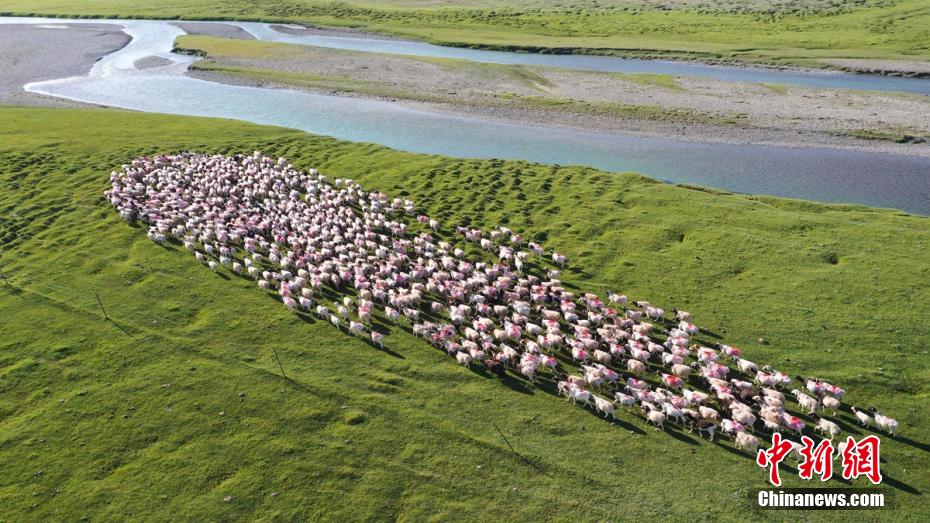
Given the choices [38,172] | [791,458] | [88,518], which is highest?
[38,172]

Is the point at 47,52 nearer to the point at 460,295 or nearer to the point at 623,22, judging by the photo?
the point at 623,22

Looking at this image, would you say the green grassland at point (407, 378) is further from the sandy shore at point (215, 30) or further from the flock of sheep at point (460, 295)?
the sandy shore at point (215, 30)

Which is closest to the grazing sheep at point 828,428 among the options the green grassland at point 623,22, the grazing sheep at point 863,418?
the grazing sheep at point 863,418

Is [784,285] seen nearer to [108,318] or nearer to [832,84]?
[108,318]

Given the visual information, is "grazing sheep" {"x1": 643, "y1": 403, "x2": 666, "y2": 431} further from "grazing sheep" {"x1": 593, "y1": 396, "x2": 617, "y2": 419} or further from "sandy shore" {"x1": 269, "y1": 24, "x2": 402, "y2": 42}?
"sandy shore" {"x1": 269, "y1": 24, "x2": 402, "y2": 42}

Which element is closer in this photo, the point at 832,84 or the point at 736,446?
the point at 736,446


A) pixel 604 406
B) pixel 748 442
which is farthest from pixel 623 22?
pixel 748 442

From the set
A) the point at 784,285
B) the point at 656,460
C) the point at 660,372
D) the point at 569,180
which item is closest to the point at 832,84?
the point at 569,180
